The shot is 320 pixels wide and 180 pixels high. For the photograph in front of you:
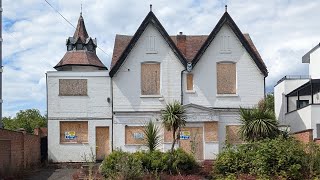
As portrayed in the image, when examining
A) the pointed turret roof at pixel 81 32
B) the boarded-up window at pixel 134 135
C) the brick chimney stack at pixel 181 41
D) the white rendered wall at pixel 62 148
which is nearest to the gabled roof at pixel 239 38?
the brick chimney stack at pixel 181 41

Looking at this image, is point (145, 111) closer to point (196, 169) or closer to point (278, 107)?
point (196, 169)

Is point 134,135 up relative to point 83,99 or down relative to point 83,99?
down

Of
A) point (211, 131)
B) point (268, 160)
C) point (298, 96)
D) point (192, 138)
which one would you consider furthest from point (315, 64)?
point (268, 160)

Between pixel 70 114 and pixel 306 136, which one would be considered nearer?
pixel 306 136

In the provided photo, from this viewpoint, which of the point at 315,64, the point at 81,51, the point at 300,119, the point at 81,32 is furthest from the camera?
the point at 81,32

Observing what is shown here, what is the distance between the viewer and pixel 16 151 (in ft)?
87.9

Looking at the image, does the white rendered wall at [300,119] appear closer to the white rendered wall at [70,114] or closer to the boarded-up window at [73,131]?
the white rendered wall at [70,114]

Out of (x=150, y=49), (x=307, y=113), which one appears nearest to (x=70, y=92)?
(x=150, y=49)

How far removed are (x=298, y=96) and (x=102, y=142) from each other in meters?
14.6

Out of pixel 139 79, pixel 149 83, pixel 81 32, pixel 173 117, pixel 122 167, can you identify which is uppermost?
pixel 81 32

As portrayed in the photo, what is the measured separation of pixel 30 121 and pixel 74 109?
35.9 m

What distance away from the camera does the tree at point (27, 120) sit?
6335 cm

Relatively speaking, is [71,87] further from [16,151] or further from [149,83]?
[16,151]

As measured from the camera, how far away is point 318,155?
22.7 metres
